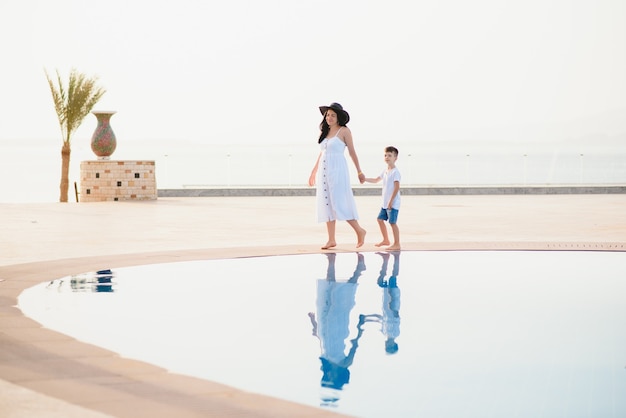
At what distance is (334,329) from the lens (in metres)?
5.66

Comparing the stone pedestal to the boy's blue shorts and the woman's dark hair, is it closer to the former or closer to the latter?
the woman's dark hair

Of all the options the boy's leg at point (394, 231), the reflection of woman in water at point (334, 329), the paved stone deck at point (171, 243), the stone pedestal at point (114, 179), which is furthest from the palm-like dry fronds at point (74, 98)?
the reflection of woman in water at point (334, 329)

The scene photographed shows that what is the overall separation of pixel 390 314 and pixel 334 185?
3997 mm

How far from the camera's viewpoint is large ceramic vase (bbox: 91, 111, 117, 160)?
68.0 feet

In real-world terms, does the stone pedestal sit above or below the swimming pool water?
above

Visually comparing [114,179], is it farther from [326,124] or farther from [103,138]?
[326,124]

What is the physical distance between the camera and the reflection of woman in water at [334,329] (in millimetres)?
4359

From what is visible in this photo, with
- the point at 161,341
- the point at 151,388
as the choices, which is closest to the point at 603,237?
the point at 161,341

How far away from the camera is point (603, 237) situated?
1150cm

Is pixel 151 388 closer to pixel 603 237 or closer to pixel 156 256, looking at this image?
pixel 156 256

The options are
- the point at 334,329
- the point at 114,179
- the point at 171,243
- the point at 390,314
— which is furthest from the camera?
the point at 114,179

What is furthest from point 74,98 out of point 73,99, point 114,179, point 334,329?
point 334,329

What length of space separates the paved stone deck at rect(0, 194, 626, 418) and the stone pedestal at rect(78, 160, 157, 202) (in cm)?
70

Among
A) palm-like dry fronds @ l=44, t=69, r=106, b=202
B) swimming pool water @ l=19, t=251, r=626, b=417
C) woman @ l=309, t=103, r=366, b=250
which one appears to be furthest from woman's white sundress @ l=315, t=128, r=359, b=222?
palm-like dry fronds @ l=44, t=69, r=106, b=202
